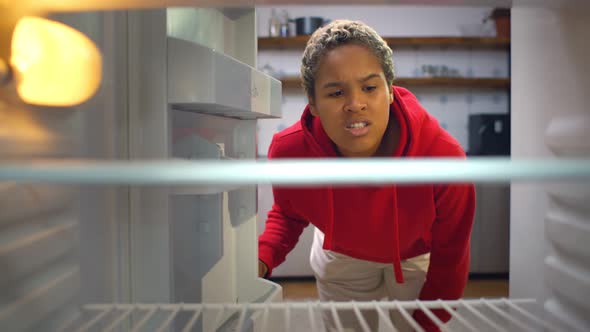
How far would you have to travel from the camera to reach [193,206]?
3.05 ft

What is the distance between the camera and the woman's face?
838mm

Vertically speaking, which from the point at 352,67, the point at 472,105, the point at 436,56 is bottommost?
the point at 352,67

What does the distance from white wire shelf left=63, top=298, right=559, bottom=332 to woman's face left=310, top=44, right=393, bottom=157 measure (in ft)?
1.21

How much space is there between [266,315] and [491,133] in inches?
103

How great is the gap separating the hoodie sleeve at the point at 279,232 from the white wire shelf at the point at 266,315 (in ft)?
0.59

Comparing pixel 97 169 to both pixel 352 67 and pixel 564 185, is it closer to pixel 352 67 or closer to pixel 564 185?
pixel 352 67

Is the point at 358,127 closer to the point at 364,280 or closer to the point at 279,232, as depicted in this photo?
the point at 279,232

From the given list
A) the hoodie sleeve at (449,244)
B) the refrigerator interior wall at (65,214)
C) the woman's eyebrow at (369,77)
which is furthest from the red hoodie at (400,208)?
the refrigerator interior wall at (65,214)

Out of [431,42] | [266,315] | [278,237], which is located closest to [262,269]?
[278,237]

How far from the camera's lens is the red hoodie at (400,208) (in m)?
0.94

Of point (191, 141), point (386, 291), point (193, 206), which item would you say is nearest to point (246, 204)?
point (193, 206)

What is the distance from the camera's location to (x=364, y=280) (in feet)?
4.12

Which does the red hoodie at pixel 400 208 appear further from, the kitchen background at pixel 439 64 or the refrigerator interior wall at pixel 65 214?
the kitchen background at pixel 439 64

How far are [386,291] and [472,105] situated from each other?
229 centimetres
